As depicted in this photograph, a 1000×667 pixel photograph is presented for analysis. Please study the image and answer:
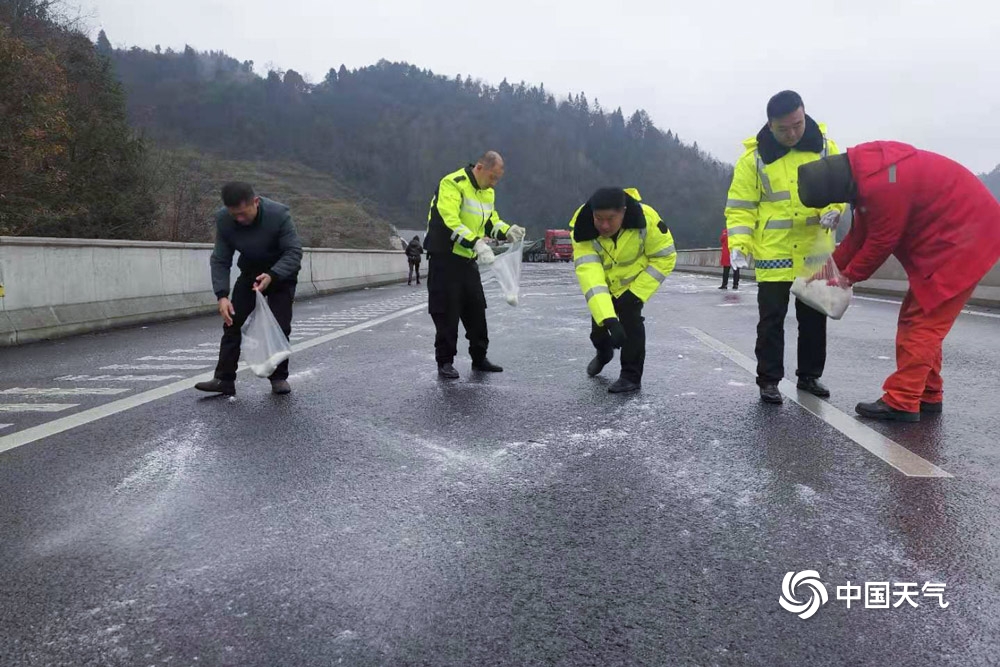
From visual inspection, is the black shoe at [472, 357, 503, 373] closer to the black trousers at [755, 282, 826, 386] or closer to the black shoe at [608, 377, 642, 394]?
the black shoe at [608, 377, 642, 394]

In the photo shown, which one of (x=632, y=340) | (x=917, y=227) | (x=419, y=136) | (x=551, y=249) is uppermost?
(x=419, y=136)

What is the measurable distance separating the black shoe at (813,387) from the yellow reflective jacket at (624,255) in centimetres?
123

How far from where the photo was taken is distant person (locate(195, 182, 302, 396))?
219 inches

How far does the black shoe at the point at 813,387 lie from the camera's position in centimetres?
521

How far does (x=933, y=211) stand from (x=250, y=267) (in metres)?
4.66

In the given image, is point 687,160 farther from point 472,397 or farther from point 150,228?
point 472,397

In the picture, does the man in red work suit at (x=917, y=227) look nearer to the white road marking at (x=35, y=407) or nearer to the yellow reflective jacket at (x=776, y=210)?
the yellow reflective jacket at (x=776, y=210)

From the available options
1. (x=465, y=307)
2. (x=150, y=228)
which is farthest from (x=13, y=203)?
(x=465, y=307)

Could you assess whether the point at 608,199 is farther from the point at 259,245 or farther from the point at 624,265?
the point at 259,245

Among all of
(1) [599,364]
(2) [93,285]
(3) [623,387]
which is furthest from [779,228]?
(2) [93,285]

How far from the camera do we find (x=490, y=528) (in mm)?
2838

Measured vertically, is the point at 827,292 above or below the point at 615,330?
above

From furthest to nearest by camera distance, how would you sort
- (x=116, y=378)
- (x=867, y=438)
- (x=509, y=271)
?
(x=509, y=271), (x=116, y=378), (x=867, y=438)

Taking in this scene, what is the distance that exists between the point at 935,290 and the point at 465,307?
3.52 meters
